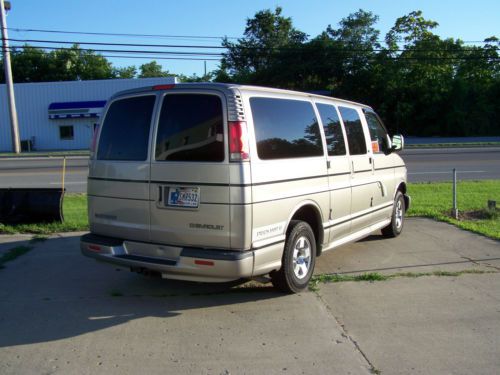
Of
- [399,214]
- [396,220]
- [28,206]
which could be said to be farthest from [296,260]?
[28,206]

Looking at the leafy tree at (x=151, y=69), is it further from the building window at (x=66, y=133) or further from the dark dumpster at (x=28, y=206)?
the dark dumpster at (x=28, y=206)

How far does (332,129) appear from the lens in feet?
19.3

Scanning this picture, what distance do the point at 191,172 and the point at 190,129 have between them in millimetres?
427

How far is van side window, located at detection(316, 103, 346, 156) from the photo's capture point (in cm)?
573

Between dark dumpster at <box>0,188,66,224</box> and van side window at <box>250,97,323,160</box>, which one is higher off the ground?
van side window at <box>250,97,323,160</box>

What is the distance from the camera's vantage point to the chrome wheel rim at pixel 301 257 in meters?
5.14

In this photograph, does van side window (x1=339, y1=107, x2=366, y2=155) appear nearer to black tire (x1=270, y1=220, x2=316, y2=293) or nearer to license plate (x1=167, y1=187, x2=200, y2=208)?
black tire (x1=270, y1=220, x2=316, y2=293)

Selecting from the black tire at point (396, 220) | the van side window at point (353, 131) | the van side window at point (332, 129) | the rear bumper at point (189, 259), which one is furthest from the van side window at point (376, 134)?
the rear bumper at point (189, 259)

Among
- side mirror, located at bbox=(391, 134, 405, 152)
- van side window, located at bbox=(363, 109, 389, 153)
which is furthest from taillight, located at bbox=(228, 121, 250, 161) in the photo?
side mirror, located at bbox=(391, 134, 405, 152)

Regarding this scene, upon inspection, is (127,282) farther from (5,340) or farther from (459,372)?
(459,372)

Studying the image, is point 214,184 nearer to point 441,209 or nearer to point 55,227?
point 55,227

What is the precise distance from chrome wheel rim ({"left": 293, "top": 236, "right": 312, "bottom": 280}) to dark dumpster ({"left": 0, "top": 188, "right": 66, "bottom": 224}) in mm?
5412

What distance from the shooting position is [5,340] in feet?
13.5

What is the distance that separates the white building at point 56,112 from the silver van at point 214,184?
36724 mm
